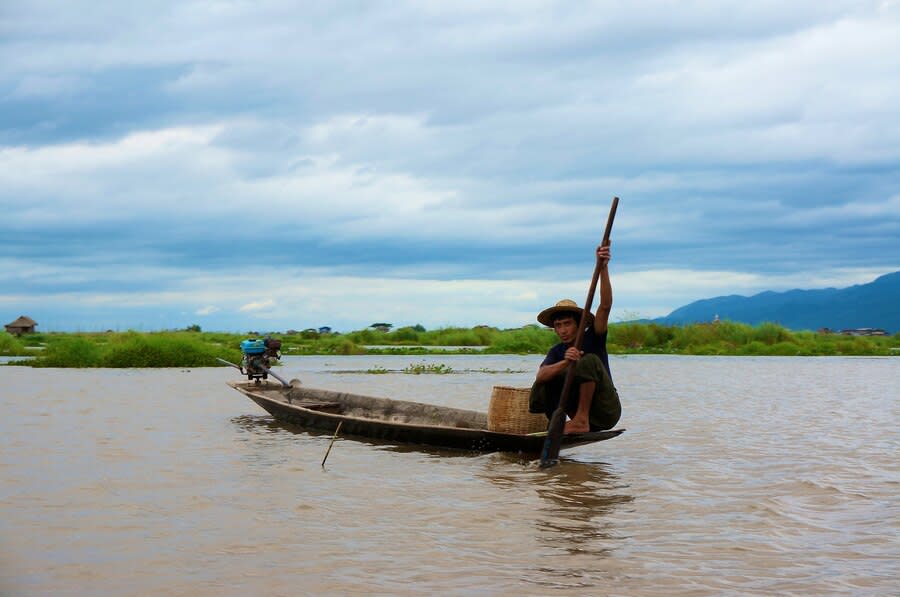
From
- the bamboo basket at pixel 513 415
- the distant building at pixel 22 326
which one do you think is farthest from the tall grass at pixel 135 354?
the distant building at pixel 22 326

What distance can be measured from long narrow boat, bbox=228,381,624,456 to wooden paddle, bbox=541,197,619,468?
0.39 ft

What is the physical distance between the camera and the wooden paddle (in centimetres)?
668

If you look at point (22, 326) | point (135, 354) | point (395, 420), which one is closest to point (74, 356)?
point (135, 354)

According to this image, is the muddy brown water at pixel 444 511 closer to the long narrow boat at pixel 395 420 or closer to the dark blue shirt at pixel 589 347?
the long narrow boat at pixel 395 420

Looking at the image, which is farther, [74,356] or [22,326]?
[22,326]

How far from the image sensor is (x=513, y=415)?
7594 mm

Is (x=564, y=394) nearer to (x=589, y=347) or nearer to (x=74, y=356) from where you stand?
(x=589, y=347)

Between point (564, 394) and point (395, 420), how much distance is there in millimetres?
3575

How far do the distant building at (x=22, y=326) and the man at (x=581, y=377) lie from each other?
53081 millimetres

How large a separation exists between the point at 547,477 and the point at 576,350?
3.42ft

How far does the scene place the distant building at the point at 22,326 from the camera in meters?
53.0

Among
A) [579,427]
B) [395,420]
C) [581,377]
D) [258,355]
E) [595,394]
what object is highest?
[258,355]

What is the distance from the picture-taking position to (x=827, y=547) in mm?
4648

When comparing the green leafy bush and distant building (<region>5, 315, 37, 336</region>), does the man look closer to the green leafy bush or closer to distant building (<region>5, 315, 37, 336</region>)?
the green leafy bush
